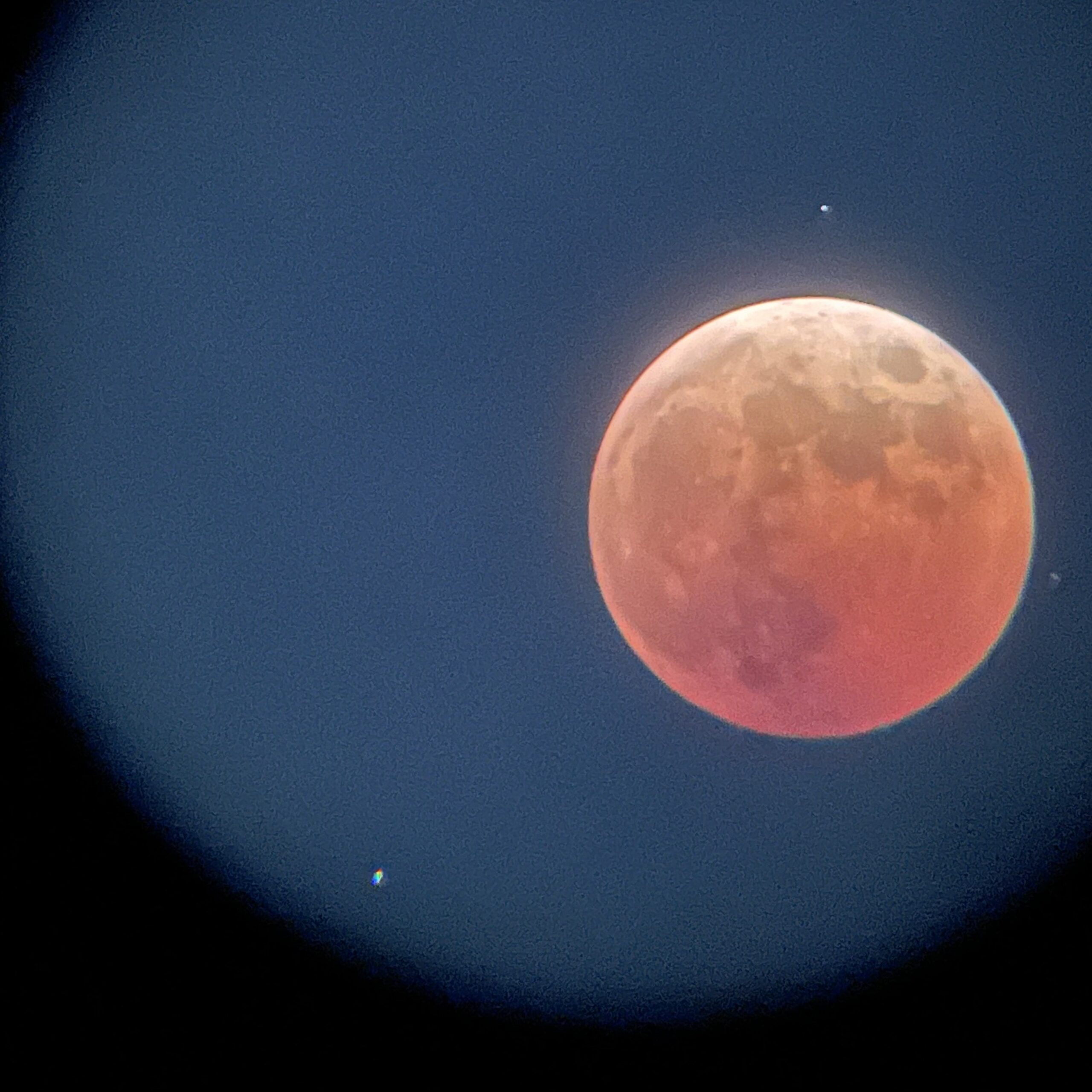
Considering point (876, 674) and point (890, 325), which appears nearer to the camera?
point (876, 674)

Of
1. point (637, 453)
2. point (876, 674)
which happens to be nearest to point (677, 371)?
point (637, 453)

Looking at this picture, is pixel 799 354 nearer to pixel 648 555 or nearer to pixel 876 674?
pixel 648 555

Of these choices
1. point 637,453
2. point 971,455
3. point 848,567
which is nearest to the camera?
point 848,567

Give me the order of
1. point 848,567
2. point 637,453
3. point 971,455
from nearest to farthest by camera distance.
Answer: point 848,567
point 971,455
point 637,453

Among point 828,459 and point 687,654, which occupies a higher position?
point 828,459

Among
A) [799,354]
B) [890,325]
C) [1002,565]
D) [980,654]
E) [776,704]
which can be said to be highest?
[890,325]

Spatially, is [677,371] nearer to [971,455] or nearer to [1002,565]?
[971,455]
